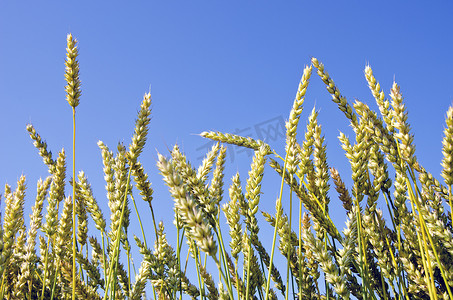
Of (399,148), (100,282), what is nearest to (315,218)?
(399,148)

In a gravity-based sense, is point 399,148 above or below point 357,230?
above

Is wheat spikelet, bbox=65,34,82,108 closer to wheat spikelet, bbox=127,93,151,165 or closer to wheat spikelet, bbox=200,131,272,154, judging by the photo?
wheat spikelet, bbox=127,93,151,165

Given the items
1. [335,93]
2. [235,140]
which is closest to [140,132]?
[235,140]

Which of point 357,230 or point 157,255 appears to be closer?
point 357,230

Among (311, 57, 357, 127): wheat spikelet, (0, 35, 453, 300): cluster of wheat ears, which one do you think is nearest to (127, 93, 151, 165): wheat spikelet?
(0, 35, 453, 300): cluster of wheat ears

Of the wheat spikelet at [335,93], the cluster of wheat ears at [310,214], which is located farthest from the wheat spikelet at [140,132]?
the wheat spikelet at [335,93]

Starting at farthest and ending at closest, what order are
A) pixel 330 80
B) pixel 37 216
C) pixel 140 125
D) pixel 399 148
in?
1. pixel 37 216
2. pixel 330 80
3. pixel 140 125
4. pixel 399 148

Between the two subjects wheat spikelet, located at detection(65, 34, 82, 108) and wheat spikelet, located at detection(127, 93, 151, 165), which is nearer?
wheat spikelet, located at detection(127, 93, 151, 165)

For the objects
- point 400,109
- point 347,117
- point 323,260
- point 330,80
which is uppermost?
point 330,80

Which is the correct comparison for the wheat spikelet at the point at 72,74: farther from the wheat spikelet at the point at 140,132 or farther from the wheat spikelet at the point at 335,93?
the wheat spikelet at the point at 335,93

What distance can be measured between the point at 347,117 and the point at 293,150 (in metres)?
0.45

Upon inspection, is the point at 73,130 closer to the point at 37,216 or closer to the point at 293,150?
the point at 37,216

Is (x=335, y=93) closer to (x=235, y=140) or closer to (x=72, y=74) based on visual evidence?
(x=235, y=140)

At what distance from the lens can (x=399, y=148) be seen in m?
1.96
